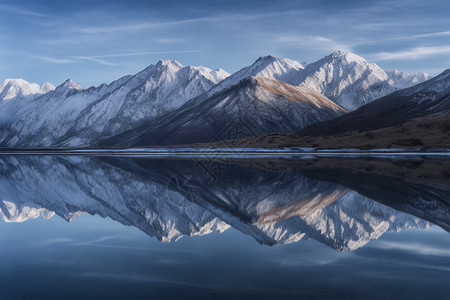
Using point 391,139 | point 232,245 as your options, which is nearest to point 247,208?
point 232,245

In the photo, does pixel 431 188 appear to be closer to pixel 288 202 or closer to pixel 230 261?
pixel 288 202

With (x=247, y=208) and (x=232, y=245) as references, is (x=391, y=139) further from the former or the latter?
(x=232, y=245)

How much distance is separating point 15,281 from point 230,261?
20.4 feet

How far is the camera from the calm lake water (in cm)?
1177

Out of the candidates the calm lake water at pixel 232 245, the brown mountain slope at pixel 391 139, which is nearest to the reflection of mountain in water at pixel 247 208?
the calm lake water at pixel 232 245

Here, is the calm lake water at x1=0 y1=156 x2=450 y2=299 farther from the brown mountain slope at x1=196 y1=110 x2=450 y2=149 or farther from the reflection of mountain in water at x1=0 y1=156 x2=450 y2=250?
the brown mountain slope at x1=196 y1=110 x2=450 y2=149

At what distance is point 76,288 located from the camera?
470 inches

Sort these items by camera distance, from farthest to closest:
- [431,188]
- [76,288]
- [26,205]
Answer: [431,188]
[26,205]
[76,288]

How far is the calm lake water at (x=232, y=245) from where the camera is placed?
1177cm

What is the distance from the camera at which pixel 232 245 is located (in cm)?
1680

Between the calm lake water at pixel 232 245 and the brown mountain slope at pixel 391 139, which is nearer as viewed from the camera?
the calm lake water at pixel 232 245

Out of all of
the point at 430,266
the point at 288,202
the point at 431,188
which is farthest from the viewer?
the point at 431,188

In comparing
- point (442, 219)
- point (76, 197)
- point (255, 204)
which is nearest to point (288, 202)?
point (255, 204)

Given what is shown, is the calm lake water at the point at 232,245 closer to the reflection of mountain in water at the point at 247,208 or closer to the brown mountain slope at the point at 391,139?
the reflection of mountain in water at the point at 247,208
